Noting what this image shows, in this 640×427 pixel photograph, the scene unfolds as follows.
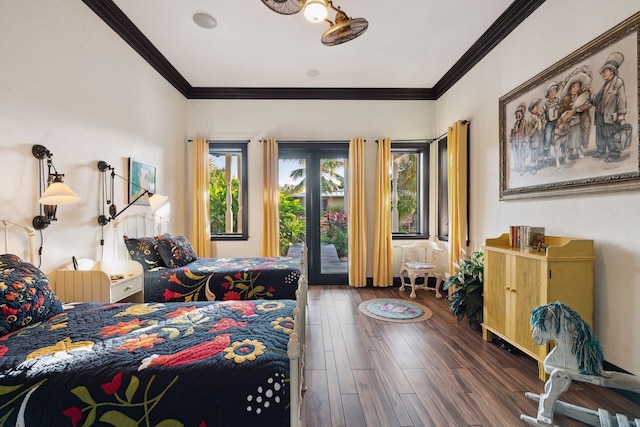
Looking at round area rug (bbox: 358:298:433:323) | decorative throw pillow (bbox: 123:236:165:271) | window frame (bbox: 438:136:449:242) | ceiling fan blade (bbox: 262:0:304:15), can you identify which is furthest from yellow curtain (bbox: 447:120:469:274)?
decorative throw pillow (bbox: 123:236:165:271)

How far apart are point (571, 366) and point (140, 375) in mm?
2195

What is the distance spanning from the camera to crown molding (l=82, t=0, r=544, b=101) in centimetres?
273

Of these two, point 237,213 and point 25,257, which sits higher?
point 237,213

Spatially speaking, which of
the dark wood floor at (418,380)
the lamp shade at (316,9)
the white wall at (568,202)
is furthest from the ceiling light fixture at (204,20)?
the dark wood floor at (418,380)

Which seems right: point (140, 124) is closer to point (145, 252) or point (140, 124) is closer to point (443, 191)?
point (145, 252)

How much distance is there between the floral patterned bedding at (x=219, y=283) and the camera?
2797 millimetres

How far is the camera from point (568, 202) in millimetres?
2277

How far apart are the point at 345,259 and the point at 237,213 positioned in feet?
6.37

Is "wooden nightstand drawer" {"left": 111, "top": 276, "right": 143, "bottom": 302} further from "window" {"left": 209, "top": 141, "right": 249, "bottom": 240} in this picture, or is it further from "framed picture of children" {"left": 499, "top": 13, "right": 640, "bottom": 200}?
"framed picture of children" {"left": 499, "top": 13, "right": 640, "bottom": 200}

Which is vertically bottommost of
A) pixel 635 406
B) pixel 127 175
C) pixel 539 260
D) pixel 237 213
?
pixel 635 406

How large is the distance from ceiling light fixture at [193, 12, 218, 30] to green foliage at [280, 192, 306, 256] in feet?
8.03

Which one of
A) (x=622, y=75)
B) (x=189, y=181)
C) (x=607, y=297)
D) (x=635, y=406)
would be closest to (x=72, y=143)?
(x=189, y=181)

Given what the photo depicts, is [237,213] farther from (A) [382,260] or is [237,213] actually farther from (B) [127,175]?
(A) [382,260]

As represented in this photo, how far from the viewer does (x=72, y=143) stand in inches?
94.7
